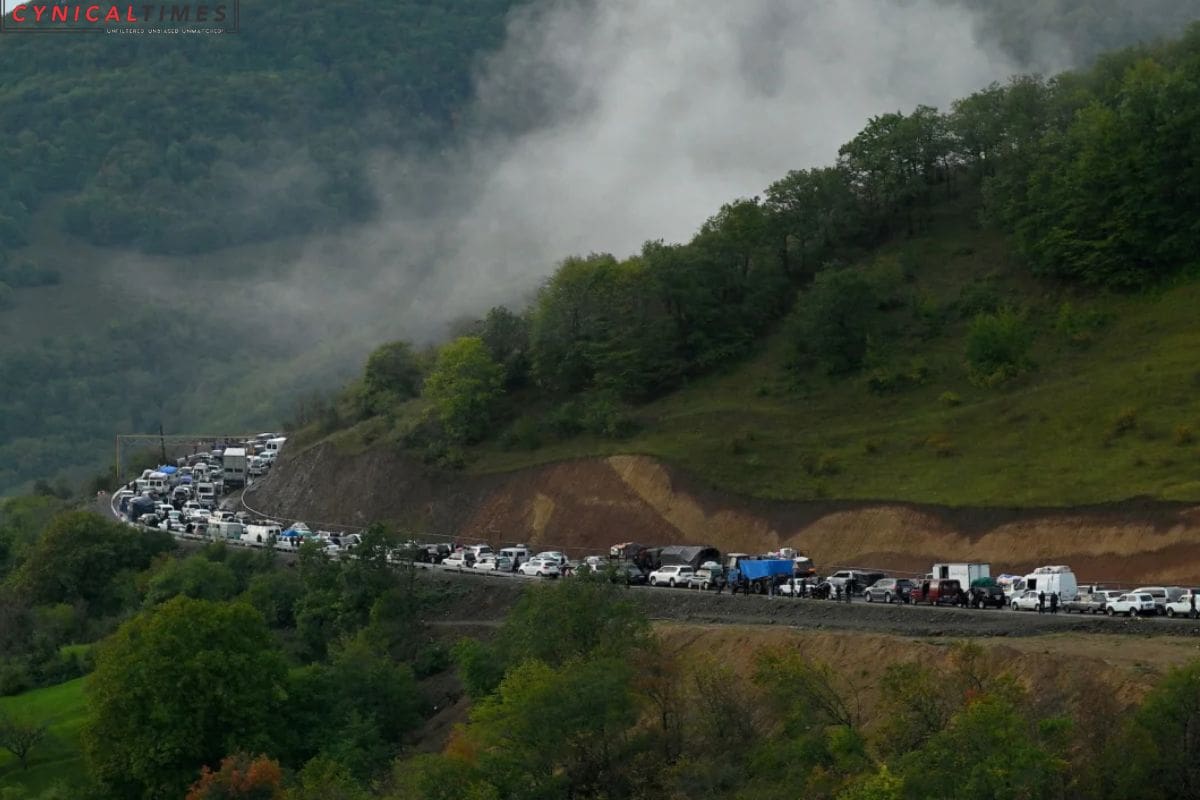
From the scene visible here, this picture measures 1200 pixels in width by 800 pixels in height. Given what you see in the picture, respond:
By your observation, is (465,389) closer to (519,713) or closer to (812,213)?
(812,213)

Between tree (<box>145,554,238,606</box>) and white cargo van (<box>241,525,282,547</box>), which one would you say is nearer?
tree (<box>145,554,238,606</box>)

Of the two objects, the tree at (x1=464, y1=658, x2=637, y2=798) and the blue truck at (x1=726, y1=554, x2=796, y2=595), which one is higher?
the blue truck at (x1=726, y1=554, x2=796, y2=595)

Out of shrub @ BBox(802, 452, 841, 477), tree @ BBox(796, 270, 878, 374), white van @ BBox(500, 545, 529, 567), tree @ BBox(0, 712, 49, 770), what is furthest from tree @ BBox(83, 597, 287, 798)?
tree @ BBox(796, 270, 878, 374)

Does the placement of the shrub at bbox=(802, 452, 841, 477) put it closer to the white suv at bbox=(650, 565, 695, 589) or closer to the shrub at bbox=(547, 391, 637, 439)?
the white suv at bbox=(650, 565, 695, 589)

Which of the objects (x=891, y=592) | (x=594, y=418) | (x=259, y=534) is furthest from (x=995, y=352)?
(x=259, y=534)

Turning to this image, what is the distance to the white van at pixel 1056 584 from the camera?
6581cm

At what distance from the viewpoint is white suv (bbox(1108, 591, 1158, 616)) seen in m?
61.8

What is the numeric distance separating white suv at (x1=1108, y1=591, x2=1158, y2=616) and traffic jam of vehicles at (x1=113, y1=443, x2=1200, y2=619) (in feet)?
0.12

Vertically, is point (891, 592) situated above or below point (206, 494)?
below

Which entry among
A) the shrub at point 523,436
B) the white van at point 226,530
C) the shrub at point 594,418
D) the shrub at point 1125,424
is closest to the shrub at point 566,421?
the shrub at point 594,418

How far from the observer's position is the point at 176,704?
228 ft

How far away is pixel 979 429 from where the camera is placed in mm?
89500

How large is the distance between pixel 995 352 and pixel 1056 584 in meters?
29.6

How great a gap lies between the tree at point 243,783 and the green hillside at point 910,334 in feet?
113
